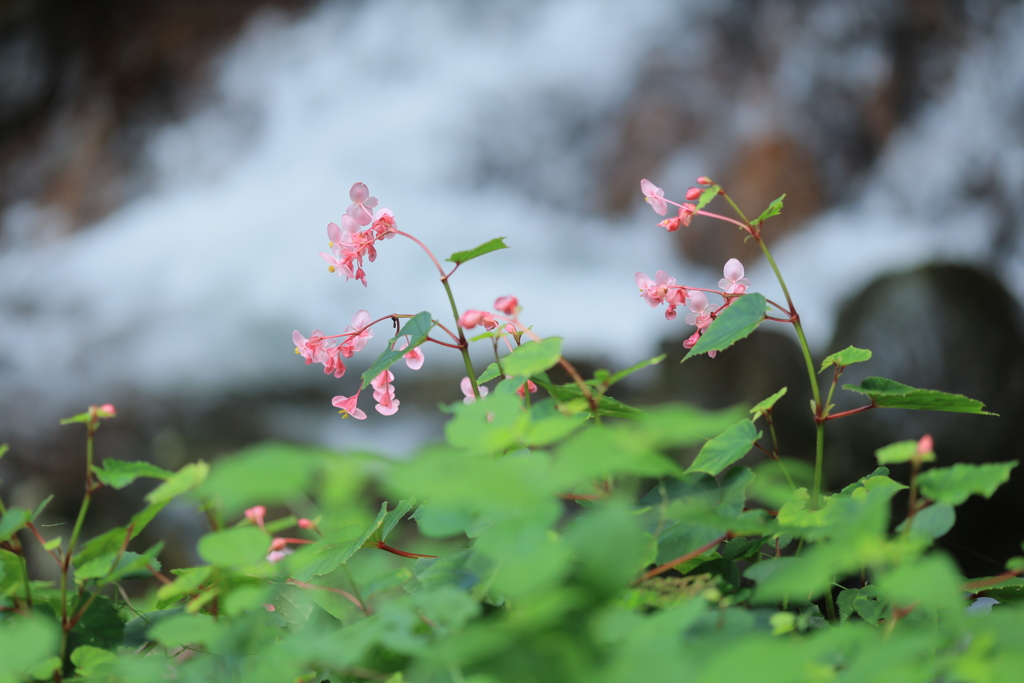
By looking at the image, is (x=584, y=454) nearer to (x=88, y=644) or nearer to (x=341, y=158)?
(x=88, y=644)

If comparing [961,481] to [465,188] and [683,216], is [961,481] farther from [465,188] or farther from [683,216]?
[465,188]

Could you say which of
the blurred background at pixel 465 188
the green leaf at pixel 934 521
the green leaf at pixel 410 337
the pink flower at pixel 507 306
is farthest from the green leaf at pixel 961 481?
the blurred background at pixel 465 188

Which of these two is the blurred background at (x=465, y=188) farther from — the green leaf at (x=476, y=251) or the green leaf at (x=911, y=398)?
the green leaf at (x=476, y=251)

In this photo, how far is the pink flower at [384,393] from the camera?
103cm

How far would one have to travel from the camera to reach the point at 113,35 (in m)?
6.83

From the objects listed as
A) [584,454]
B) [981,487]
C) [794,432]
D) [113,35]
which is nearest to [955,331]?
[794,432]

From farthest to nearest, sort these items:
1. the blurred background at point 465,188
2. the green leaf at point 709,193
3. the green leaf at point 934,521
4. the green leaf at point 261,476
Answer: the blurred background at point 465,188
the green leaf at point 709,193
the green leaf at point 934,521
the green leaf at point 261,476

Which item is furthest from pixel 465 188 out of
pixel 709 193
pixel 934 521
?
pixel 934 521

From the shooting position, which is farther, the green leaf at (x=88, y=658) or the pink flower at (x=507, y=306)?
the pink flower at (x=507, y=306)

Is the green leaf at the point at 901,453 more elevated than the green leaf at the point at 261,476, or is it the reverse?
the green leaf at the point at 261,476

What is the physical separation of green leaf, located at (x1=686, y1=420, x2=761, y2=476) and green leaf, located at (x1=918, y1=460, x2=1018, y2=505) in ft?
0.62

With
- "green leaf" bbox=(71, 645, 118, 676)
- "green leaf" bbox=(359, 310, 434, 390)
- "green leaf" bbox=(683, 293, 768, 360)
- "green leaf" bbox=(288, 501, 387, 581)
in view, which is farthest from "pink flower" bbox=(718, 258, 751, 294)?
"green leaf" bbox=(71, 645, 118, 676)

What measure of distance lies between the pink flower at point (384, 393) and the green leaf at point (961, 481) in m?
0.68

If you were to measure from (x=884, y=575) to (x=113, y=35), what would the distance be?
823cm
